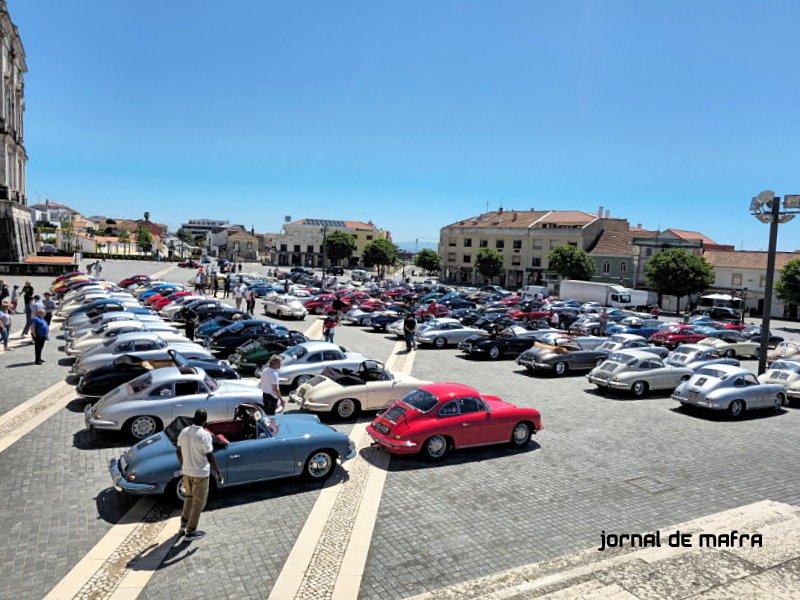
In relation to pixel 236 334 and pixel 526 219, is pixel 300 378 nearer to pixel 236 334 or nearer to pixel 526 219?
pixel 236 334

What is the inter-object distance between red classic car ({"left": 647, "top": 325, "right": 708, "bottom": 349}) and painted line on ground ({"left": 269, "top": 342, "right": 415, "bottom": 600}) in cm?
2353

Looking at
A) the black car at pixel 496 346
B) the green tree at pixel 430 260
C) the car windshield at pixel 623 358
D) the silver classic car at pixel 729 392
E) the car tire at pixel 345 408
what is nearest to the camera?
the car tire at pixel 345 408

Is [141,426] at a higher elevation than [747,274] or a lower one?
lower

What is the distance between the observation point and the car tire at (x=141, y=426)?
34.8 ft

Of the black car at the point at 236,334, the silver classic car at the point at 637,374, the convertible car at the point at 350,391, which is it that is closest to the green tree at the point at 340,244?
the black car at the point at 236,334

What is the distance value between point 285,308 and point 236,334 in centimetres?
1206

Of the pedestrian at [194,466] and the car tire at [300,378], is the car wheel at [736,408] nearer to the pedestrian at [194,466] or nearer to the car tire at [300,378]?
the car tire at [300,378]

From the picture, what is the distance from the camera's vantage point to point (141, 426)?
1070 cm

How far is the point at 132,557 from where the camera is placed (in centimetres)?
685

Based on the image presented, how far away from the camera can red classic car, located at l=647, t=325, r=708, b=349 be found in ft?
96.0

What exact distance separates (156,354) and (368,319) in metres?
17.1

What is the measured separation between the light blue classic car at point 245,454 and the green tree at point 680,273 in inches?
2056

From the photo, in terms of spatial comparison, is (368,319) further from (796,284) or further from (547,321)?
(796,284)

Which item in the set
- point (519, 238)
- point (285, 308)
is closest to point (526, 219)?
point (519, 238)
